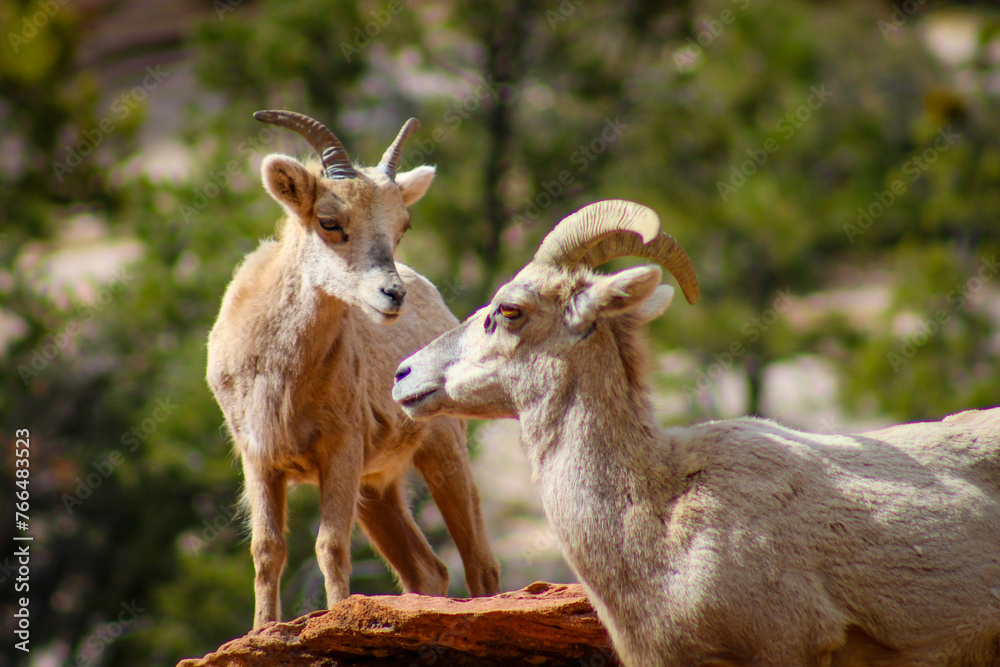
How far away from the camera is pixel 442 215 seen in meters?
25.5

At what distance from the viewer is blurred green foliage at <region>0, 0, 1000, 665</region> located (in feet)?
73.7

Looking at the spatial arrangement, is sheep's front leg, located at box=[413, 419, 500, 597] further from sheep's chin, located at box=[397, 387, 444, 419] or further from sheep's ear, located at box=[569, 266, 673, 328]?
sheep's ear, located at box=[569, 266, 673, 328]

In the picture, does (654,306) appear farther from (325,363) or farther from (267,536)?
(267,536)

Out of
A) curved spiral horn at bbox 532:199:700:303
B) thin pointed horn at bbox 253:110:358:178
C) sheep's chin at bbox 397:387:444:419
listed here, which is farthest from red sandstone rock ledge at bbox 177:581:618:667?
thin pointed horn at bbox 253:110:358:178

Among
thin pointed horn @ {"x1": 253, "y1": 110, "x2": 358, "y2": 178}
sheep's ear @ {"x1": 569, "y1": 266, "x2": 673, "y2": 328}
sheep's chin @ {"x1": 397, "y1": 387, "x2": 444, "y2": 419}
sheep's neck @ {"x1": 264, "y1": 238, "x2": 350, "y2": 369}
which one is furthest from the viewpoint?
thin pointed horn @ {"x1": 253, "y1": 110, "x2": 358, "y2": 178}

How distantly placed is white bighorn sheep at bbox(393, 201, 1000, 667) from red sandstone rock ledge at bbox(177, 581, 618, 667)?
701mm

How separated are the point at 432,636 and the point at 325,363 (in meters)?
1.80

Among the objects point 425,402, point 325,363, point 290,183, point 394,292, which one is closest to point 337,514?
point 325,363

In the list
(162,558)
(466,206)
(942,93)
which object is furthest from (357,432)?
(942,93)

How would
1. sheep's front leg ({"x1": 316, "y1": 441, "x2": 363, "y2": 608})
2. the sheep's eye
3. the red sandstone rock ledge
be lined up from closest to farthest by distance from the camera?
the sheep's eye
the red sandstone rock ledge
sheep's front leg ({"x1": 316, "y1": 441, "x2": 363, "y2": 608})

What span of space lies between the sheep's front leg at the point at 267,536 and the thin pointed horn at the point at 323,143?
1.87m

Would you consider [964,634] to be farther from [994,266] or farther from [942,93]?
[942,93]

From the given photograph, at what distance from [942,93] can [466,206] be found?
50.7 ft

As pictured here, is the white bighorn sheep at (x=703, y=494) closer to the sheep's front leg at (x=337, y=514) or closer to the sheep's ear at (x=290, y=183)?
the sheep's front leg at (x=337, y=514)
